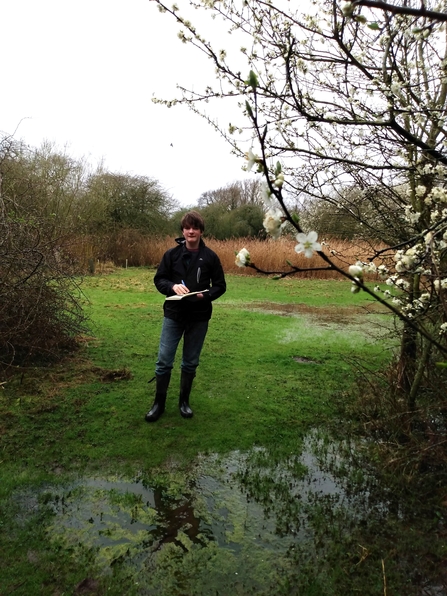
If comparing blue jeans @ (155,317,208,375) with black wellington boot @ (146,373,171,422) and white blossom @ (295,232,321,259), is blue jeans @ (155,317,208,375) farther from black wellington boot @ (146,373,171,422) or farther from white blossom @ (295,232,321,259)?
white blossom @ (295,232,321,259)

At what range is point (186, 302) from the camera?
3.79 metres

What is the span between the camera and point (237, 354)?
5.95 meters

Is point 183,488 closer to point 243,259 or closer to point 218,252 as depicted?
point 243,259

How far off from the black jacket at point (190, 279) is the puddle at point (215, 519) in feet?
4.09

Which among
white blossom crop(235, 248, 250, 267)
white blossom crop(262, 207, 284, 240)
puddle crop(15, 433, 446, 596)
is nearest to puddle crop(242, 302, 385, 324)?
puddle crop(15, 433, 446, 596)

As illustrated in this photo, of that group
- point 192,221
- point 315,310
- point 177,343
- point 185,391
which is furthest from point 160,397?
point 315,310

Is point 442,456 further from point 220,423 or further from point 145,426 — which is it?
point 145,426

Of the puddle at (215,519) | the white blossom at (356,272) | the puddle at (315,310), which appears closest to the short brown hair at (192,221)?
the puddle at (215,519)

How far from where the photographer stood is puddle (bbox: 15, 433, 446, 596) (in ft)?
7.02

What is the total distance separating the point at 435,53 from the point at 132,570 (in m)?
3.78

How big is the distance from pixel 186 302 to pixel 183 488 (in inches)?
60.8

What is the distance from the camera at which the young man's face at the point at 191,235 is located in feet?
12.5

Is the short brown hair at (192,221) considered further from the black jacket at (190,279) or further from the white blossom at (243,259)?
the white blossom at (243,259)

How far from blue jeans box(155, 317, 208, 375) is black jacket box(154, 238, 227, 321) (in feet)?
0.24
